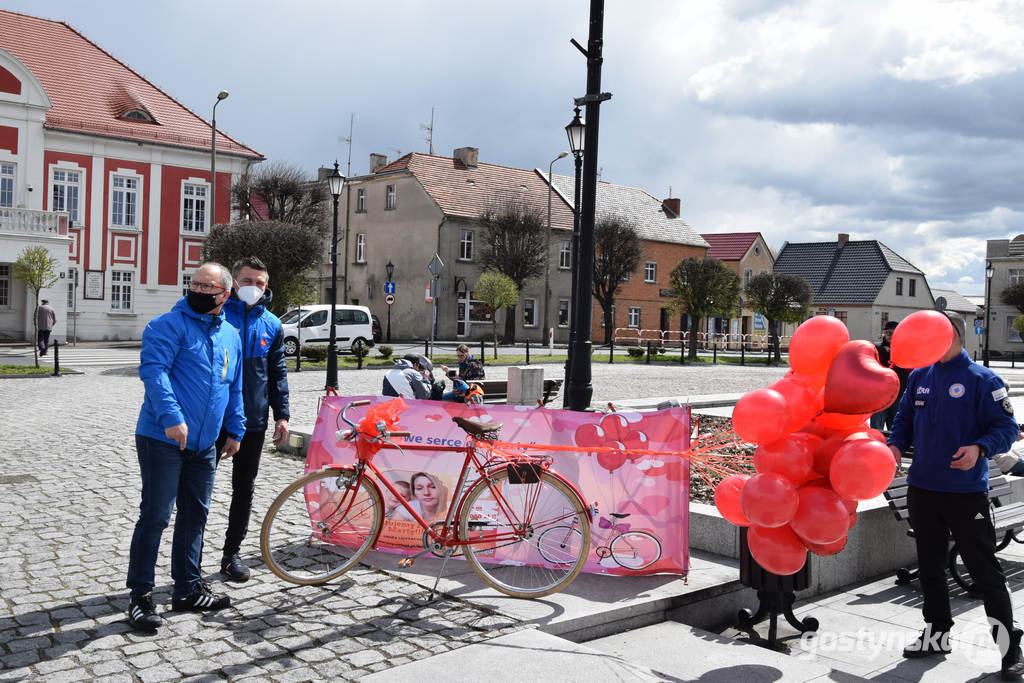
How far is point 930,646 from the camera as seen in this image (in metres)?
4.66

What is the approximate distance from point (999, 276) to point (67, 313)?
235ft

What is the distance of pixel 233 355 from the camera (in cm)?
488

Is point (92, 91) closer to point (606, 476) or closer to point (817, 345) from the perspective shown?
point (606, 476)

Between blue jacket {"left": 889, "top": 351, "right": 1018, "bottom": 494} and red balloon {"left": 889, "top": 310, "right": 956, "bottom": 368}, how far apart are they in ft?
0.52

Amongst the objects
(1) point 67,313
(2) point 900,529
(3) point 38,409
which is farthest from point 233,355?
(1) point 67,313

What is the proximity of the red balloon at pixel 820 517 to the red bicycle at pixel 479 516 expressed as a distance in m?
1.25

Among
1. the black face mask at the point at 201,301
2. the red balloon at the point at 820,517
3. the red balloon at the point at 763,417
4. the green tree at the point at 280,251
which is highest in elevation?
the green tree at the point at 280,251

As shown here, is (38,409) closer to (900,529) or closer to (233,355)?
(233,355)

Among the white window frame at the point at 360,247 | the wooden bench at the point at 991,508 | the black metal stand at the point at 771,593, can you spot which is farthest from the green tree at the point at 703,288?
the black metal stand at the point at 771,593

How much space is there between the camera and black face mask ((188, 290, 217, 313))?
15.0ft

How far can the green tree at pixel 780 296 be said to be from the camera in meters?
40.9

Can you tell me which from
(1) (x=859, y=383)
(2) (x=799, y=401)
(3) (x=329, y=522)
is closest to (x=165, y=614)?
(3) (x=329, y=522)

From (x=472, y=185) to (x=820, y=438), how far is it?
46.4 m

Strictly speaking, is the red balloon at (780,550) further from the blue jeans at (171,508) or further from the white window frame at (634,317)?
the white window frame at (634,317)
